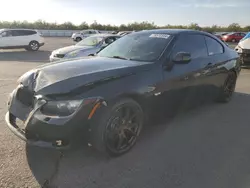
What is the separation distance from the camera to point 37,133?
2.96 m

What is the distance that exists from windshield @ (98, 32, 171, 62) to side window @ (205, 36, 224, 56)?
3.87 feet

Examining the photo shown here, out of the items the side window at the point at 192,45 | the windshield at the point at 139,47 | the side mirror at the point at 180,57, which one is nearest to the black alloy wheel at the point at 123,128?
the windshield at the point at 139,47

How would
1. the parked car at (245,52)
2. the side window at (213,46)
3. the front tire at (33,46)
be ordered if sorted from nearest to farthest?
1. the side window at (213,46)
2. the parked car at (245,52)
3. the front tire at (33,46)

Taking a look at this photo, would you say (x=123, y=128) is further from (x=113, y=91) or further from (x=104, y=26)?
(x=104, y=26)

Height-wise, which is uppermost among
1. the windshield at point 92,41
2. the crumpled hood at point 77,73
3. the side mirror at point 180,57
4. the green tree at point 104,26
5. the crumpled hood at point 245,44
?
the side mirror at point 180,57

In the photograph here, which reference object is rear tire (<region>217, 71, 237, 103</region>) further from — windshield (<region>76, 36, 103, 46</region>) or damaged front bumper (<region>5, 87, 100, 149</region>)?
windshield (<region>76, 36, 103, 46</region>)

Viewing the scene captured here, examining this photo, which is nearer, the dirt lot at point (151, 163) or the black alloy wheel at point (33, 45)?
the dirt lot at point (151, 163)

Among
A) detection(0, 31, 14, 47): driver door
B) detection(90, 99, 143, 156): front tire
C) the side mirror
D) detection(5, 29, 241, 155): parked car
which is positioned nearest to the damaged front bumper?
detection(5, 29, 241, 155): parked car

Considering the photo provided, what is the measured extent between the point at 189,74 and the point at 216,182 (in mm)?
1962

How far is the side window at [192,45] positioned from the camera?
4.39 meters

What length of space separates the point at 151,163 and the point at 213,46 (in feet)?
10.1

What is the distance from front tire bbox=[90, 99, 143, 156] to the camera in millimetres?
3119

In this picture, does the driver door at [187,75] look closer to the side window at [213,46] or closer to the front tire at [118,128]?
the side window at [213,46]

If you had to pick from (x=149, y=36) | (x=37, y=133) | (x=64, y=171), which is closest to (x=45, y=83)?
(x=37, y=133)
